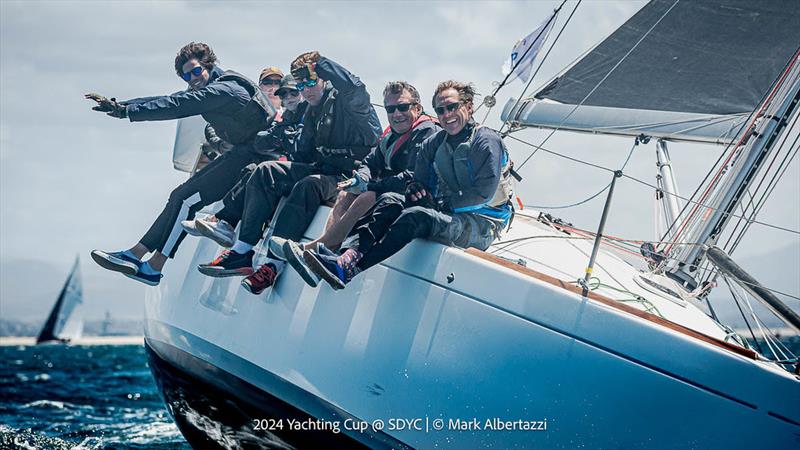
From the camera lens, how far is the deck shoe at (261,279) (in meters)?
4.05

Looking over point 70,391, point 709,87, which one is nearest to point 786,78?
point 709,87

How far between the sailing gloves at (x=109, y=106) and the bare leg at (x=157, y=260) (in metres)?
1.00

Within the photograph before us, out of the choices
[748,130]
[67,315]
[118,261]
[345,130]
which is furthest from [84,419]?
[67,315]

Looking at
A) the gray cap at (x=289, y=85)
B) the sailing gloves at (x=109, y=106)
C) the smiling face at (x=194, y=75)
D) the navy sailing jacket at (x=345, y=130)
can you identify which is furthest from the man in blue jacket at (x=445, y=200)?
the smiling face at (x=194, y=75)

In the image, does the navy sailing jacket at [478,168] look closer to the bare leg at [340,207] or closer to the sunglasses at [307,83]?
the bare leg at [340,207]

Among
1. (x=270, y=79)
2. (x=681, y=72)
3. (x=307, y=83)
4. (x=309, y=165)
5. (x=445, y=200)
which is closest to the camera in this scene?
(x=445, y=200)

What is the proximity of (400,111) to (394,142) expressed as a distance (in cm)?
18

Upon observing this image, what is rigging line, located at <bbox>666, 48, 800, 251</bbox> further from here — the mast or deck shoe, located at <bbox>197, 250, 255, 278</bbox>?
deck shoe, located at <bbox>197, 250, 255, 278</bbox>

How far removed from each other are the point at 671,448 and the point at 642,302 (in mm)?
787

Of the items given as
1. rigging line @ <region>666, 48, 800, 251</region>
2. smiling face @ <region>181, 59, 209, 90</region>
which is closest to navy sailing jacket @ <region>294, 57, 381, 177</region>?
smiling face @ <region>181, 59, 209, 90</region>

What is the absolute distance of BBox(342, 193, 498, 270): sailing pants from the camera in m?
3.56

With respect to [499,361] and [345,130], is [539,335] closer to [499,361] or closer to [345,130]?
[499,361]

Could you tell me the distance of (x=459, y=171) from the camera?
148 inches

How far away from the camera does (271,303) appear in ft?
13.8
